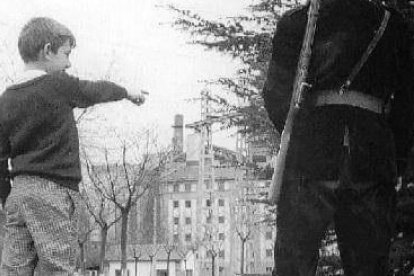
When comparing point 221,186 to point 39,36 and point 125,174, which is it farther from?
point 39,36

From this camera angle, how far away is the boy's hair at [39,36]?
110 inches

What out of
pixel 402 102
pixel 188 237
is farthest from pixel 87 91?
pixel 188 237

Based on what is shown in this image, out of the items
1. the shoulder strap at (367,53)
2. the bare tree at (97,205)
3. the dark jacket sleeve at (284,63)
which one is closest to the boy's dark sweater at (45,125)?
the dark jacket sleeve at (284,63)

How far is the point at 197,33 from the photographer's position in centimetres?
766

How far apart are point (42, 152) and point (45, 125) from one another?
0.12 m

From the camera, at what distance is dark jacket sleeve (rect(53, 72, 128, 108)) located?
2.79 meters

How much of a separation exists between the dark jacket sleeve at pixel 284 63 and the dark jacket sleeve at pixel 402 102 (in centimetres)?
37

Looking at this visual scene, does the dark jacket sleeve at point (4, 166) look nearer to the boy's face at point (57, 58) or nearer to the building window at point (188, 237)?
the boy's face at point (57, 58)

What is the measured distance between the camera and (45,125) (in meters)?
A: 2.75

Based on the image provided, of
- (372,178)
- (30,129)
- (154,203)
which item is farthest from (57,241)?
(154,203)

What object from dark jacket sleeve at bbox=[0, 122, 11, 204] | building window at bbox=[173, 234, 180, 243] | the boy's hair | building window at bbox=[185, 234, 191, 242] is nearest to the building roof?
building window at bbox=[173, 234, 180, 243]

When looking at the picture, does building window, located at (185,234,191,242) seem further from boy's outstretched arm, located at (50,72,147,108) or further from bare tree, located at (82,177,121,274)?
boy's outstretched arm, located at (50,72,147,108)

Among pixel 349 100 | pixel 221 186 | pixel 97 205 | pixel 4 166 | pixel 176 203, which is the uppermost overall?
pixel 349 100

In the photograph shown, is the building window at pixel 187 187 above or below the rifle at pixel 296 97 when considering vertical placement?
below
